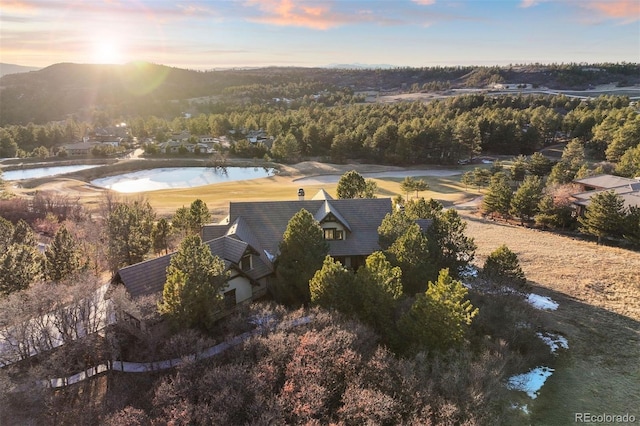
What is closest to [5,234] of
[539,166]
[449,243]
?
[449,243]

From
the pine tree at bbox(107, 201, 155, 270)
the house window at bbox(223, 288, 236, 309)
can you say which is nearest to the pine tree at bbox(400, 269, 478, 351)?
the house window at bbox(223, 288, 236, 309)

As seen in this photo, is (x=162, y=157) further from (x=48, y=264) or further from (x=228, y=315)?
(x=228, y=315)

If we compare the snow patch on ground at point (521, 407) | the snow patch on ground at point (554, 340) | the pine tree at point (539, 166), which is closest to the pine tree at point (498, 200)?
the pine tree at point (539, 166)

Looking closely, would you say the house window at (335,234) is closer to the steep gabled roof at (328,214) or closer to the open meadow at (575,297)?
the steep gabled roof at (328,214)

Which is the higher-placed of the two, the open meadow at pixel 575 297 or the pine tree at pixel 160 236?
the pine tree at pixel 160 236

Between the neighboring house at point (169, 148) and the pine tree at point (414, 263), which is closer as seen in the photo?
the pine tree at point (414, 263)

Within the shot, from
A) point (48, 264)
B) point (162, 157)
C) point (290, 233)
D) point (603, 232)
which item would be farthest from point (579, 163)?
point (162, 157)
